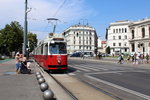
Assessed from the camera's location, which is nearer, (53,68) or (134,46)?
(53,68)

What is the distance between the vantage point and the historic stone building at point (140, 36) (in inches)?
3617

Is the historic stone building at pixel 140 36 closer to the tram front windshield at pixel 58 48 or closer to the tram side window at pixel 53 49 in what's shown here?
the tram front windshield at pixel 58 48

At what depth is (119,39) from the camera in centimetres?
12444

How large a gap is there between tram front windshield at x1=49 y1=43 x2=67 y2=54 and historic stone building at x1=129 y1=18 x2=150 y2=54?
243 feet

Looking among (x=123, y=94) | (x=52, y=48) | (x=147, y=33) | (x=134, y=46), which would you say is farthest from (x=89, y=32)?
(x=123, y=94)

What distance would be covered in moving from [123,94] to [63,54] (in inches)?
370

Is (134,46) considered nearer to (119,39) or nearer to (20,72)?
(119,39)

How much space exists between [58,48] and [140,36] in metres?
85.5

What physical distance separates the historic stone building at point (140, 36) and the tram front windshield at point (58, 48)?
74.2 m

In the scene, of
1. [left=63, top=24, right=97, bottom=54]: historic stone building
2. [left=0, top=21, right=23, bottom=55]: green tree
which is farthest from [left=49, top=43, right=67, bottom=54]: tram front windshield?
[left=63, top=24, right=97, bottom=54]: historic stone building

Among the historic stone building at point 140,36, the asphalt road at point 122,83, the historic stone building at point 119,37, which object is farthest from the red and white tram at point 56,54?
the historic stone building at point 119,37

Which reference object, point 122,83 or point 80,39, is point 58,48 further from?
point 80,39

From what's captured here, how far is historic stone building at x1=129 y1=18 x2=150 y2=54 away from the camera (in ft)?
301

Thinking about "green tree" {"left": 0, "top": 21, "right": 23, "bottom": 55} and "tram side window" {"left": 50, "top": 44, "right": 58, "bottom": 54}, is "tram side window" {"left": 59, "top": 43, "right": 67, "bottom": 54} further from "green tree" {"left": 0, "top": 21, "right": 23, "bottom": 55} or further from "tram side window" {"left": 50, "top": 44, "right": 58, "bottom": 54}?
"green tree" {"left": 0, "top": 21, "right": 23, "bottom": 55}
